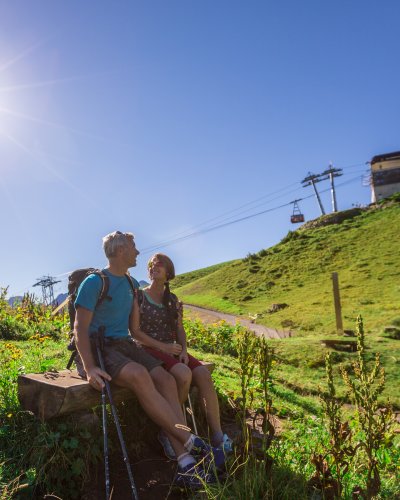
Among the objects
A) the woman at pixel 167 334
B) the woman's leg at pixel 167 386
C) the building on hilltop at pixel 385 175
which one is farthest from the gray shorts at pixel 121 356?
the building on hilltop at pixel 385 175

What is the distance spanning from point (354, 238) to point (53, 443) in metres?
38.6

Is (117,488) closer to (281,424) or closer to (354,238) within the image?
(281,424)

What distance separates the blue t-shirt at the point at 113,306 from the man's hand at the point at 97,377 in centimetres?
47

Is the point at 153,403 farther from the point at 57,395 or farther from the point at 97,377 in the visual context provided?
the point at 57,395

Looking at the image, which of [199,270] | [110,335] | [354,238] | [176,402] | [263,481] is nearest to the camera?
[263,481]

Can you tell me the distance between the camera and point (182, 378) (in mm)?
3986

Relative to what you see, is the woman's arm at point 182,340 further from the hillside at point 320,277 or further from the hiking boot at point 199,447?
the hillside at point 320,277

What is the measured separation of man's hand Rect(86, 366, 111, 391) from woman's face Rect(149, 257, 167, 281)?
141 cm

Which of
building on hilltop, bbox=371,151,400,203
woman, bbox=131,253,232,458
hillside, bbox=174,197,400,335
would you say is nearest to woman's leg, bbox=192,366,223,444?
woman, bbox=131,253,232,458

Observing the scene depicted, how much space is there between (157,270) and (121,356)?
4.10ft

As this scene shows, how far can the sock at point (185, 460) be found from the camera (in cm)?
323

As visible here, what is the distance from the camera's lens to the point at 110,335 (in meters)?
4.08

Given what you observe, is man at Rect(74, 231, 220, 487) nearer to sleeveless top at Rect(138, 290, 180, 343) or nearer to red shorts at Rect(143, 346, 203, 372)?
red shorts at Rect(143, 346, 203, 372)

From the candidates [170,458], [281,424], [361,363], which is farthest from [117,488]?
[281,424]
